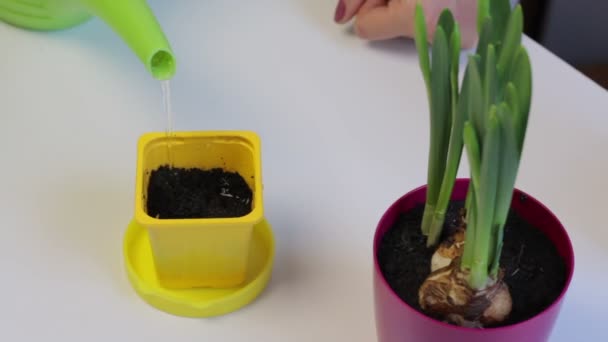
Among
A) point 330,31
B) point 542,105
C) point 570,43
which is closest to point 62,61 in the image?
point 330,31

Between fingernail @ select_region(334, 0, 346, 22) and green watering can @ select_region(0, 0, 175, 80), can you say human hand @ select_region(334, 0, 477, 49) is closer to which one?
fingernail @ select_region(334, 0, 346, 22)

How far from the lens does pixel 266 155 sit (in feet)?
2.05

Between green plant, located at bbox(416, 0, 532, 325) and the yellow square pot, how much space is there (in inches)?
4.7

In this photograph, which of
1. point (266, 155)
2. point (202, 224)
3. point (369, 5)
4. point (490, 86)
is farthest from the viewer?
point (369, 5)

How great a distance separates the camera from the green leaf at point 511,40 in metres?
0.36

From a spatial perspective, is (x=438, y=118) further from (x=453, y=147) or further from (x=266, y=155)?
(x=266, y=155)

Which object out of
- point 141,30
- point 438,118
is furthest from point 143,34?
point 438,118

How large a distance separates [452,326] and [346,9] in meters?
0.41

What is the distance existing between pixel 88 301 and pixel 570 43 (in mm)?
750

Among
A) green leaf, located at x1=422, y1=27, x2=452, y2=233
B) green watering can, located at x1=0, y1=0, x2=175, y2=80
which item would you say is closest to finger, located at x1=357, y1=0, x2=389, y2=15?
green watering can, located at x1=0, y1=0, x2=175, y2=80

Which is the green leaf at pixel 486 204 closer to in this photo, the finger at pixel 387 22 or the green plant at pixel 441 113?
the green plant at pixel 441 113

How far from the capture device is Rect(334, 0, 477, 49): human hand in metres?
0.69

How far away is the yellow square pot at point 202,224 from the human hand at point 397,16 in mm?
231

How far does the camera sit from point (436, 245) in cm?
44
